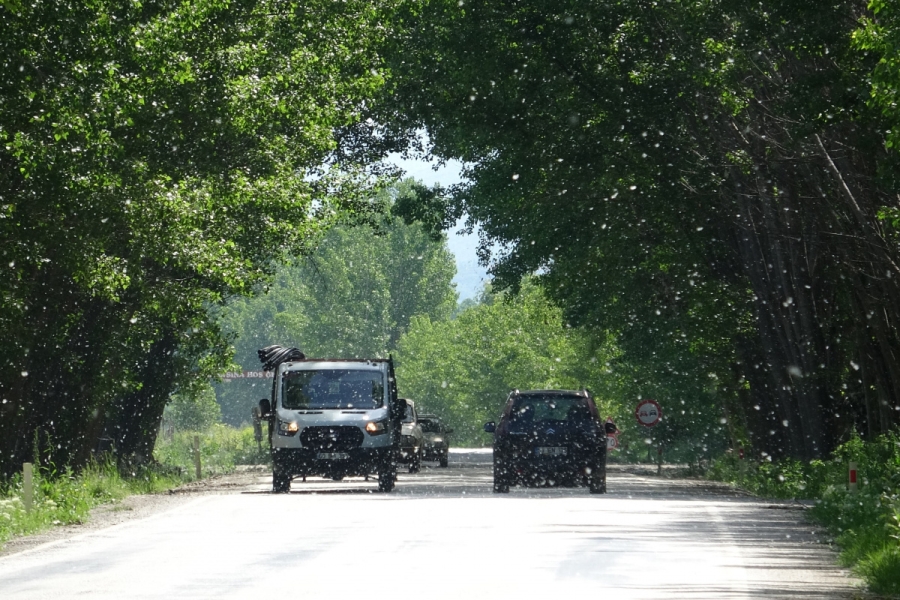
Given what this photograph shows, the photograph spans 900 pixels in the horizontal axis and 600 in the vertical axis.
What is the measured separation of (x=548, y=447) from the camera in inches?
1162

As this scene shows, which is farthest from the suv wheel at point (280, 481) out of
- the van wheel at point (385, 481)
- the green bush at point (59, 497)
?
the green bush at point (59, 497)

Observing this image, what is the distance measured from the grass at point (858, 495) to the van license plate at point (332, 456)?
7767 millimetres

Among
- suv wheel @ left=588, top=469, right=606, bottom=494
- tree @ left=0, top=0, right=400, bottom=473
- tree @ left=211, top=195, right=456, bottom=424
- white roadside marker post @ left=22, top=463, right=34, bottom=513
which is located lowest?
suv wheel @ left=588, top=469, right=606, bottom=494

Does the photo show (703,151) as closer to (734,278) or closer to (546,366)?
(734,278)

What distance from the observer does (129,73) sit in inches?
978

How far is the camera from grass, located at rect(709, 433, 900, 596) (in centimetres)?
1395

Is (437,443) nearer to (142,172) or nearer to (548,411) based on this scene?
(548,411)

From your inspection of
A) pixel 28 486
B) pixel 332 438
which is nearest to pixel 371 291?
pixel 332 438

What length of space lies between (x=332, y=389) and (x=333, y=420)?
0.79 metres

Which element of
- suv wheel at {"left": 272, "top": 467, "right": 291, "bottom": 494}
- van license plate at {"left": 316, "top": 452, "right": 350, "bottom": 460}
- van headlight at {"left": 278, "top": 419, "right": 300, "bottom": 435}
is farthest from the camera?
suv wheel at {"left": 272, "top": 467, "right": 291, "bottom": 494}

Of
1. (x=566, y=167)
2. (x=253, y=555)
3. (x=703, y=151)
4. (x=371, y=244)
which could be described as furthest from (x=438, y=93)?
(x=371, y=244)

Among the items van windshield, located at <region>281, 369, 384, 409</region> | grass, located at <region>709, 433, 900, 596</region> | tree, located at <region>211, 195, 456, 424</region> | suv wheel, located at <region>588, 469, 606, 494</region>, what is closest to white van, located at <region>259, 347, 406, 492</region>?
van windshield, located at <region>281, 369, 384, 409</region>

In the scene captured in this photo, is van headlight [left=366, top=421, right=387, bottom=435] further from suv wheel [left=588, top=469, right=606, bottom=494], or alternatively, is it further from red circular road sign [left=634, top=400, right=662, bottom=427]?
red circular road sign [left=634, top=400, right=662, bottom=427]

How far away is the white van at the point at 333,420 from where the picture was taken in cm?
3081
